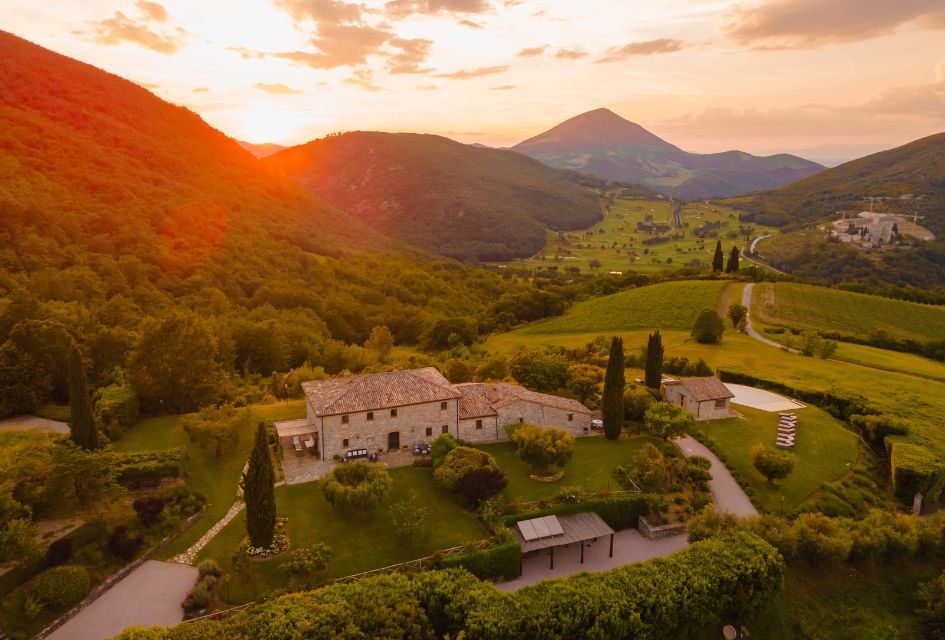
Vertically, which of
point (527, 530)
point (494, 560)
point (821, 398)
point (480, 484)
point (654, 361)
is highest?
point (654, 361)

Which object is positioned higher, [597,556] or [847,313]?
[847,313]

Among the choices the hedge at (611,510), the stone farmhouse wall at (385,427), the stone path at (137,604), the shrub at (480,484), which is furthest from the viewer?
the stone farmhouse wall at (385,427)

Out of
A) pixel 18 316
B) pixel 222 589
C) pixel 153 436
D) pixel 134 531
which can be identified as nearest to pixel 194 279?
pixel 18 316

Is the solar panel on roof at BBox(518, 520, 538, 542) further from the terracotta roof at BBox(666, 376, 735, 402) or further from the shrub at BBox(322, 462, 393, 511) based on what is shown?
the terracotta roof at BBox(666, 376, 735, 402)

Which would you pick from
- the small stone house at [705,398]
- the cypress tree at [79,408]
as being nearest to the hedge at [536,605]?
the cypress tree at [79,408]

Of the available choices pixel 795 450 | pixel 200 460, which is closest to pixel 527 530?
pixel 200 460

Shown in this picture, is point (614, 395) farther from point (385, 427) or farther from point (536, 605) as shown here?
point (536, 605)

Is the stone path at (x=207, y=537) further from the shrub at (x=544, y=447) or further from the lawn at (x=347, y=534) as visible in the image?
the shrub at (x=544, y=447)
